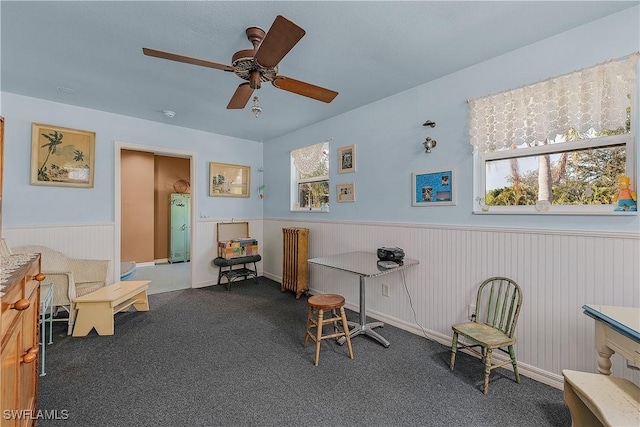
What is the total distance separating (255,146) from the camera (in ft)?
16.5

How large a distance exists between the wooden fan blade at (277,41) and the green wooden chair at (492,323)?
7.20 ft

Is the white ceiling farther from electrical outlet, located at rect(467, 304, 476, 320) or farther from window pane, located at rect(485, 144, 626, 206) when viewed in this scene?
electrical outlet, located at rect(467, 304, 476, 320)

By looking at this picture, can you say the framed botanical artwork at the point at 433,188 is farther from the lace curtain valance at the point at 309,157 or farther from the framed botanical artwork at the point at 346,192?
the lace curtain valance at the point at 309,157

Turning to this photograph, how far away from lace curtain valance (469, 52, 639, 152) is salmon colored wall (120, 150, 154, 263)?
19.8ft

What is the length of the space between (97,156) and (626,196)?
507cm

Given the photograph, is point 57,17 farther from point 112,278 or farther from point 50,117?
point 112,278

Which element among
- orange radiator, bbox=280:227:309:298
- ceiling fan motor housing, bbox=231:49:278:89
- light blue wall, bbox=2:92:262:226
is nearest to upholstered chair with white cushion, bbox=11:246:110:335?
light blue wall, bbox=2:92:262:226

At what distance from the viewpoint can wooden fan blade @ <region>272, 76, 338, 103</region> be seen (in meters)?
2.00

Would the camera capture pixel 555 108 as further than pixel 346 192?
No

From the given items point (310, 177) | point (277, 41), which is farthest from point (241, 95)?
point (310, 177)

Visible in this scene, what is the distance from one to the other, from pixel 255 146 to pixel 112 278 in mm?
2894

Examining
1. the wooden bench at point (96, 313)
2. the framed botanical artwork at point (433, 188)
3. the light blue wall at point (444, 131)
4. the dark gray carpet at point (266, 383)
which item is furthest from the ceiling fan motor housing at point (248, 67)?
the wooden bench at point (96, 313)

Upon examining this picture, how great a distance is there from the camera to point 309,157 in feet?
13.8

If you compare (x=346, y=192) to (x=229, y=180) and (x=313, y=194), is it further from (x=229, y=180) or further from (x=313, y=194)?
(x=229, y=180)
